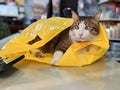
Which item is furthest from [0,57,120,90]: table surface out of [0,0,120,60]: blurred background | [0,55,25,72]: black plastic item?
[0,0,120,60]: blurred background

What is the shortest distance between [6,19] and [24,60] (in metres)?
2.05

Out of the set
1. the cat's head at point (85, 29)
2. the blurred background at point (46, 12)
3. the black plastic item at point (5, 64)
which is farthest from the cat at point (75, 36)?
the blurred background at point (46, 12)

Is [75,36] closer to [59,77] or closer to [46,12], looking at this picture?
[59,77]

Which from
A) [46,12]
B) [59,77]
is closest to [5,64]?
[59,77]

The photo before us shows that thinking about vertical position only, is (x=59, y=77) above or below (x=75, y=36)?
below

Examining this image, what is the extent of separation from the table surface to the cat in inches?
2.3

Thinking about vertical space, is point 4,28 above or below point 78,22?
below

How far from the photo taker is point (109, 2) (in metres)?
2.66

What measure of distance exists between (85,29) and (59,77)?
0.86ft

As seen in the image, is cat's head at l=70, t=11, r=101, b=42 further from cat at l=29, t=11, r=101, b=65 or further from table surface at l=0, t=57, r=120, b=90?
table surface at l=0, t=57, r=120, b=90

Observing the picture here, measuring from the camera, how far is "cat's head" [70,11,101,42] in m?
0.95

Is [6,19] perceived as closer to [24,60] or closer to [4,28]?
[4,28]

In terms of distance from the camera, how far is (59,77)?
81 cm

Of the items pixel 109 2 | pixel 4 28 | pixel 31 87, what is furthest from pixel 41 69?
pixel 109 2
